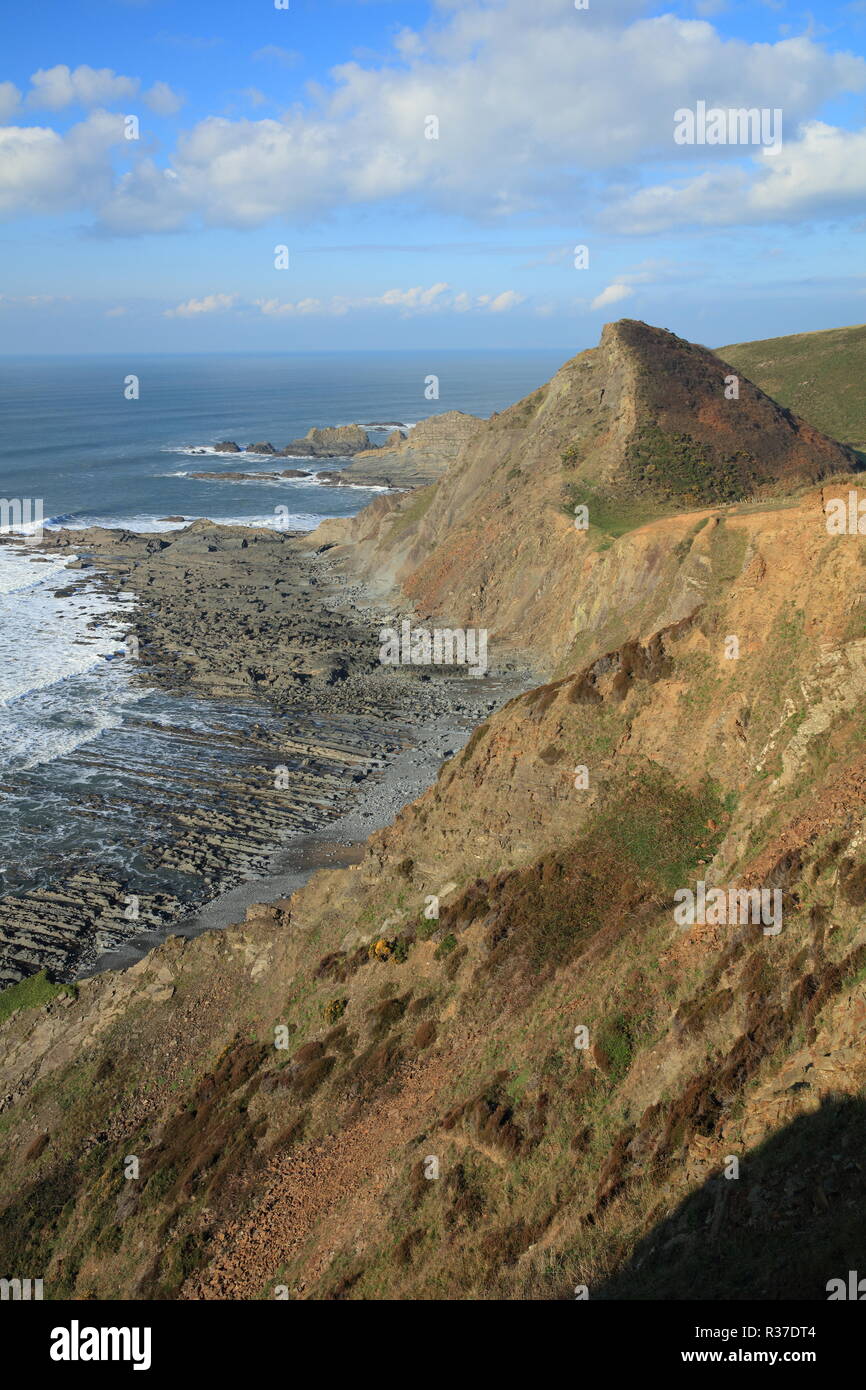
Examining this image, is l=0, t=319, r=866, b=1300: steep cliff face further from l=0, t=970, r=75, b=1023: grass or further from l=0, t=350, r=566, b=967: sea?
l=0, t=350, r=566, b=967: sea

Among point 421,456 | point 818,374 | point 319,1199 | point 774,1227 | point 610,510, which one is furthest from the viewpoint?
point 421,456

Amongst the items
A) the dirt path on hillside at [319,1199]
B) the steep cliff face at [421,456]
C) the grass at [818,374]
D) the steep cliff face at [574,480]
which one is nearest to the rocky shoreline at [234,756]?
the steep cliff face at [574,480]

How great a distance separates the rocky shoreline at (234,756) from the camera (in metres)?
31.7

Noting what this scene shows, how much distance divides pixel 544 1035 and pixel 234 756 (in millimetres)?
28028

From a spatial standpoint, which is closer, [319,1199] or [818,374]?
[319,1199]

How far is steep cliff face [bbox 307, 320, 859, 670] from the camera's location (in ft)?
189

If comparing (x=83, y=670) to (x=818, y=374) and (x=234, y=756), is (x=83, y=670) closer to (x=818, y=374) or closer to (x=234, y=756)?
(x=234, y=756)

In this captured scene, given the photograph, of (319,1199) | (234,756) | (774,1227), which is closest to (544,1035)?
(319,1199)

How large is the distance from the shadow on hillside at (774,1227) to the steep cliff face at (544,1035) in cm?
4

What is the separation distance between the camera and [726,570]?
31688 mm

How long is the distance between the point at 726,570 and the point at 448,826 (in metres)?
13.7

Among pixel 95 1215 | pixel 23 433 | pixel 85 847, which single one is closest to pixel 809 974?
pixel 95 1215

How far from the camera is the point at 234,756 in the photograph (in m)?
43.5

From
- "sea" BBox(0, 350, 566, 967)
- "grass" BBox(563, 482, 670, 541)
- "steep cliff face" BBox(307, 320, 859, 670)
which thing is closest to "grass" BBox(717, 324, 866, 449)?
"steep cliff face" BBox(307, 320, 859, 670)
